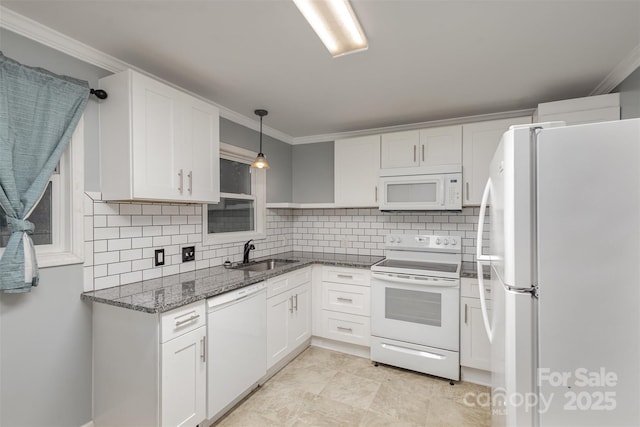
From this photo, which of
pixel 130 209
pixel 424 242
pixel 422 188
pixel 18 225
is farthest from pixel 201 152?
pixel 424 242

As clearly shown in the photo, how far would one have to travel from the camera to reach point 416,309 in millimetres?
2756

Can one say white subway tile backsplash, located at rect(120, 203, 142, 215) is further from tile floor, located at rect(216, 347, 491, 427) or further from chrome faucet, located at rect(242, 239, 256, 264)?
tile floor, located at rect(216, 347, 491, 427)

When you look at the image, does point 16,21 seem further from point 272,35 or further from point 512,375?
point 512,375

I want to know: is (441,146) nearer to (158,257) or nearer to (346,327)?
(346,327)

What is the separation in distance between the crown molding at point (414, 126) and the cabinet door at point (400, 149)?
1.01 feet

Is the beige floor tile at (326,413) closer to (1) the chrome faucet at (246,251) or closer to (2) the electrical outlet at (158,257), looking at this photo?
(1) the chrome faucet at (246,251)

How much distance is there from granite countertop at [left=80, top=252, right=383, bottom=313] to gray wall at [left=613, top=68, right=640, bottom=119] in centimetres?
276

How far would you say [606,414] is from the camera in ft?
3.13

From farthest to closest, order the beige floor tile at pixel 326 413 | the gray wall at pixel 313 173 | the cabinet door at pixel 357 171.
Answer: the gray wall at pixel 313 173 → the cabinet door at pixel 357 171 → the beige floor tile at pixel 326 413

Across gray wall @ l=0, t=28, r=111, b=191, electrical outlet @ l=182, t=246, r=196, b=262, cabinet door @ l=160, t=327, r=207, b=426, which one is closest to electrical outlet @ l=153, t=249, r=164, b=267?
electrical outlet @ l=182, t=246, r=196, b=262

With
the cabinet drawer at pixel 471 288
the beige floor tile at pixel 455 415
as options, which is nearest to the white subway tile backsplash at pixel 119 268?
the beige floor tile at pixel 455 415

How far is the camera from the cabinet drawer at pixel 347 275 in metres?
3.06

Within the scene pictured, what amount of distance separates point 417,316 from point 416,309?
0.20ft

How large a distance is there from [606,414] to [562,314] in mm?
323
